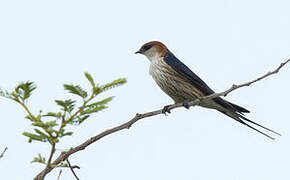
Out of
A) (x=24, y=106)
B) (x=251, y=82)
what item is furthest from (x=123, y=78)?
(x=251, y=82)

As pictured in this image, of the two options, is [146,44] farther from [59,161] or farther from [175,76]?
[59,161]

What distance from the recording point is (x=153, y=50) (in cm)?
798

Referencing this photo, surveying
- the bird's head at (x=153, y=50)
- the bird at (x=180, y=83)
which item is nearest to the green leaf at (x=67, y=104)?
Result: the bird at (x=180, y=83)

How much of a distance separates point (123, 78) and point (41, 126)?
1.36 ft

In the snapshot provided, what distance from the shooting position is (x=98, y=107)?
2.05 metres

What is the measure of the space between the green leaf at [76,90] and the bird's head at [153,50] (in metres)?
5.72

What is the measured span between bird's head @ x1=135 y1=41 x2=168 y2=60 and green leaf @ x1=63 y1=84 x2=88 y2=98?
225 inches

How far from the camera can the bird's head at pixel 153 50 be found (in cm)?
786

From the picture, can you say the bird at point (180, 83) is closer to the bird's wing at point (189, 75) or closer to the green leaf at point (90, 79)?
the bird's wing at point (189, 75)

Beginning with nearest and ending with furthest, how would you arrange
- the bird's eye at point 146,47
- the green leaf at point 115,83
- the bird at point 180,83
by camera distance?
1. the green leaf at point 115,83
2. the bird at point 180,83
3. the bird's eye at point 146,47

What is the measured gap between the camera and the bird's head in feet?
25.8

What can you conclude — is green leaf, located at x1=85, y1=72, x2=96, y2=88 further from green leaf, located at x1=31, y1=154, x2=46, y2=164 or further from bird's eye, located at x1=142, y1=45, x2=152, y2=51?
bird's eye, located at x1=142, y1=45, x2=152, y2=51

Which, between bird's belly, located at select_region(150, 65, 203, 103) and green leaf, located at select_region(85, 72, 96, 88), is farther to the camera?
bird's belly, located at select_region(150, 65, 203, 103)

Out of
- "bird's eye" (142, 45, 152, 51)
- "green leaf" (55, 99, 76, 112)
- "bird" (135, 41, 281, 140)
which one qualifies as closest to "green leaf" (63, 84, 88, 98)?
"green leaf" (55, 99, 76, 112)
